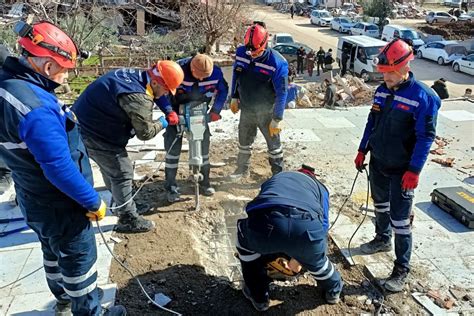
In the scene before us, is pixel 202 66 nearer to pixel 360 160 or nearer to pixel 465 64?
pixel 360 160

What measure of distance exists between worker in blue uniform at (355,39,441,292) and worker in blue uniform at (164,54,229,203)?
198 cm

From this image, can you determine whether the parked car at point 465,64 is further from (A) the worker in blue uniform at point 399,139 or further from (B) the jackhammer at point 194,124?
(B) the jackhammer at point 194,124

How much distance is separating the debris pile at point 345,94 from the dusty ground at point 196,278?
6533 mm

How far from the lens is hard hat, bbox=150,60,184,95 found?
4258 millimetres

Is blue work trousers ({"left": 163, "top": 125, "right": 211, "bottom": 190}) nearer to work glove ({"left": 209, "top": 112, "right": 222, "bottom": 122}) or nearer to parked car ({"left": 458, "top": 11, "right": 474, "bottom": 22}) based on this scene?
work glove ({"left": 209, "top": 112, "right": 222, "bottom": 122})

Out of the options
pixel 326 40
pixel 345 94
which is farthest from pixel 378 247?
pixel 326 40

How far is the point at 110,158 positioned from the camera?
4617 mm

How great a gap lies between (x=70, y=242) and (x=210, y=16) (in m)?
14.5

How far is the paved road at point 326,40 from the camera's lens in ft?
61.2

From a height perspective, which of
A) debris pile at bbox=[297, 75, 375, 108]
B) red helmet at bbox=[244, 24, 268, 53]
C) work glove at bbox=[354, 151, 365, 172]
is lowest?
debris pile at bbox=[297, 75, 375, 108]

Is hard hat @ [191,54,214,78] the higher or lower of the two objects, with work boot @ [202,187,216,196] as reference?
higher

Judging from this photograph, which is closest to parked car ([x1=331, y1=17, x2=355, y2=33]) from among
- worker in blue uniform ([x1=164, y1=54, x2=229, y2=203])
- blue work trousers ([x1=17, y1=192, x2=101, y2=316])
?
worker in blue uniform ([x1=164, y1=54, x2=229, y2=203])

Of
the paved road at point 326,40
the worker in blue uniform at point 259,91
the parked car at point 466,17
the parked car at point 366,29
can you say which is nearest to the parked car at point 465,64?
the paved road at point 326,40

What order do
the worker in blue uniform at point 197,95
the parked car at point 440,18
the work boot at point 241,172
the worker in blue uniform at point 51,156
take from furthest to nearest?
1. the parked car at point 440,18
2. the work boot at point 241,172
3. the worker in blue uniform at point 197,95
4. the worker in blue uniform at point 51,156
